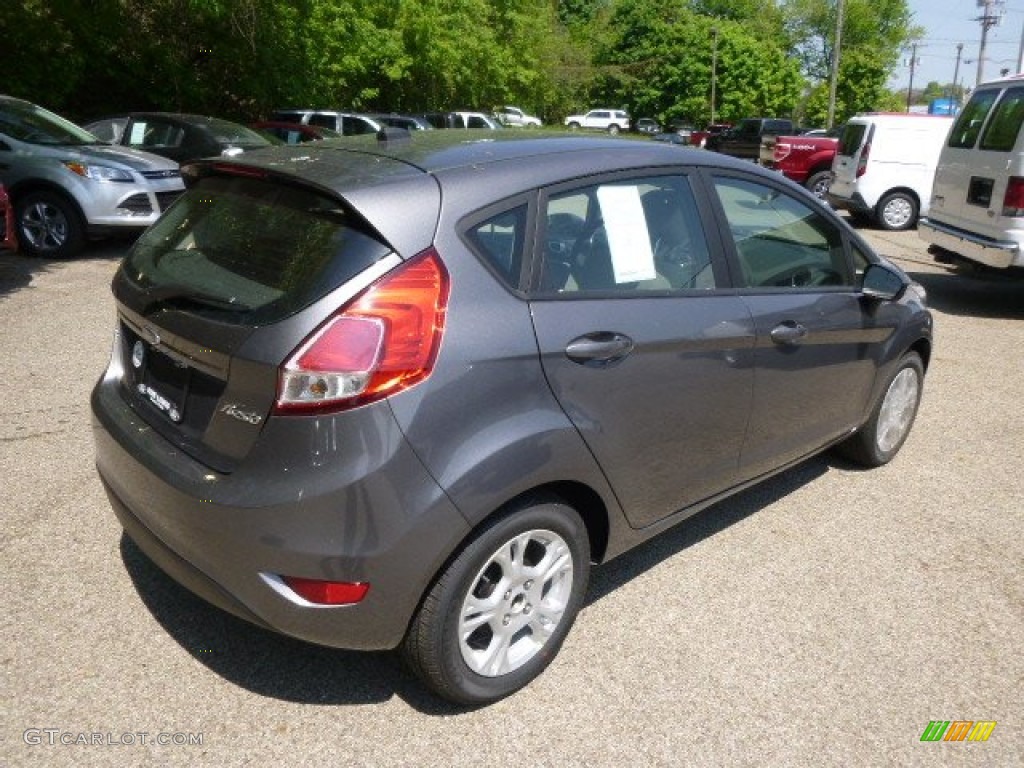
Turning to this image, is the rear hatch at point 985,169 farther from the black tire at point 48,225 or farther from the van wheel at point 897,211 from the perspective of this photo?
the black tire at point 48,225

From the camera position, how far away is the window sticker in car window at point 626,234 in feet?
9.93

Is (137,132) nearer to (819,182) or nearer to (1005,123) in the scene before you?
(1005,123)

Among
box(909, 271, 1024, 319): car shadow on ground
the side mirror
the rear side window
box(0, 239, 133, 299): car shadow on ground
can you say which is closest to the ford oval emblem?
the side mirror

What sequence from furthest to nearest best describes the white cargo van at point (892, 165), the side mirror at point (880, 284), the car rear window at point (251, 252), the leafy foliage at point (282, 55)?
the leafy foliage at point (282, 55)
the white cargo van at point (892, 165)
the side mirror at point (880, 284)
the car rear window at point (251, 252)

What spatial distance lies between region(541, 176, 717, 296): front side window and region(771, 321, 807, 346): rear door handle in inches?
15.1

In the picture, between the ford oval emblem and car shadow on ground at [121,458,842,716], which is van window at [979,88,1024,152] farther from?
the ford oval emblem

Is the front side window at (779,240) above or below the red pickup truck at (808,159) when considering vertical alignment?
above

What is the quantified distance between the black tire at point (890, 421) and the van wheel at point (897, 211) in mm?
11117

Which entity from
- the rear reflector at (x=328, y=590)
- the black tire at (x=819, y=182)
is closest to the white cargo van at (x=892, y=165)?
the black tire at (x=819, y=182)

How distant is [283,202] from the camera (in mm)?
2678

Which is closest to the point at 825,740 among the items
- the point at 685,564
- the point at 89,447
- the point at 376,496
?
the point at 685,564

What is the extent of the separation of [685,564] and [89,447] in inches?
118

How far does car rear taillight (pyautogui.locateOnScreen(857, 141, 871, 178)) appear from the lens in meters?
14.6

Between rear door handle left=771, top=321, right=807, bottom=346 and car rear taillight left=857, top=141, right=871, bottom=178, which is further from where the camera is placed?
car rear taillight left=857, top=141, right=871, bottom=178
